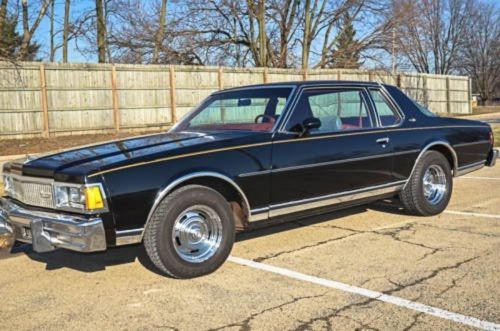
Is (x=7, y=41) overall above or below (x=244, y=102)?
above

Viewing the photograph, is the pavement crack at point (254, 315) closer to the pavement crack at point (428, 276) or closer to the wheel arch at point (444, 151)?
the pavement crack at point (428, 276)

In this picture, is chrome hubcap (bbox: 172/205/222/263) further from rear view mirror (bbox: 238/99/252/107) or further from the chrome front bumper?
rear view mirror (bbox: 238/99/252/107)

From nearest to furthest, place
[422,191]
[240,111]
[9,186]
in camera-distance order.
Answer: [9,186], [240,111], [422,191]

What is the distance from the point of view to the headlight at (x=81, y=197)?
13.3ft

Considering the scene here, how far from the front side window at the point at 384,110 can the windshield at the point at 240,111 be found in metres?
1.24

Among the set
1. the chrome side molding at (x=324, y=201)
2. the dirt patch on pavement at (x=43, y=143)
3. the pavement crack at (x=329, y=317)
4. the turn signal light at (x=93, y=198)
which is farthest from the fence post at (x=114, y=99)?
the pavement crack at (x=329, y=317)

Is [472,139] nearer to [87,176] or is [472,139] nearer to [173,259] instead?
[173,259]

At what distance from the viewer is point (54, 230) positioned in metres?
4.21

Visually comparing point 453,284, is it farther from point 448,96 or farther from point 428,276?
point 448,96

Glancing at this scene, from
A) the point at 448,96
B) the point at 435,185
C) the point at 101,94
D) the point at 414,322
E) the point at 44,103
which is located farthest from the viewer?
the point at 448,96

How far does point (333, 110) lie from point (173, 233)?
2495 millimetres

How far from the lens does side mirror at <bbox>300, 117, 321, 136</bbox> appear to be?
517cm

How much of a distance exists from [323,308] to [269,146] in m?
1.68

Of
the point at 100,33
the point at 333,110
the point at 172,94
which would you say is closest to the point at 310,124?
the point at 333,110
